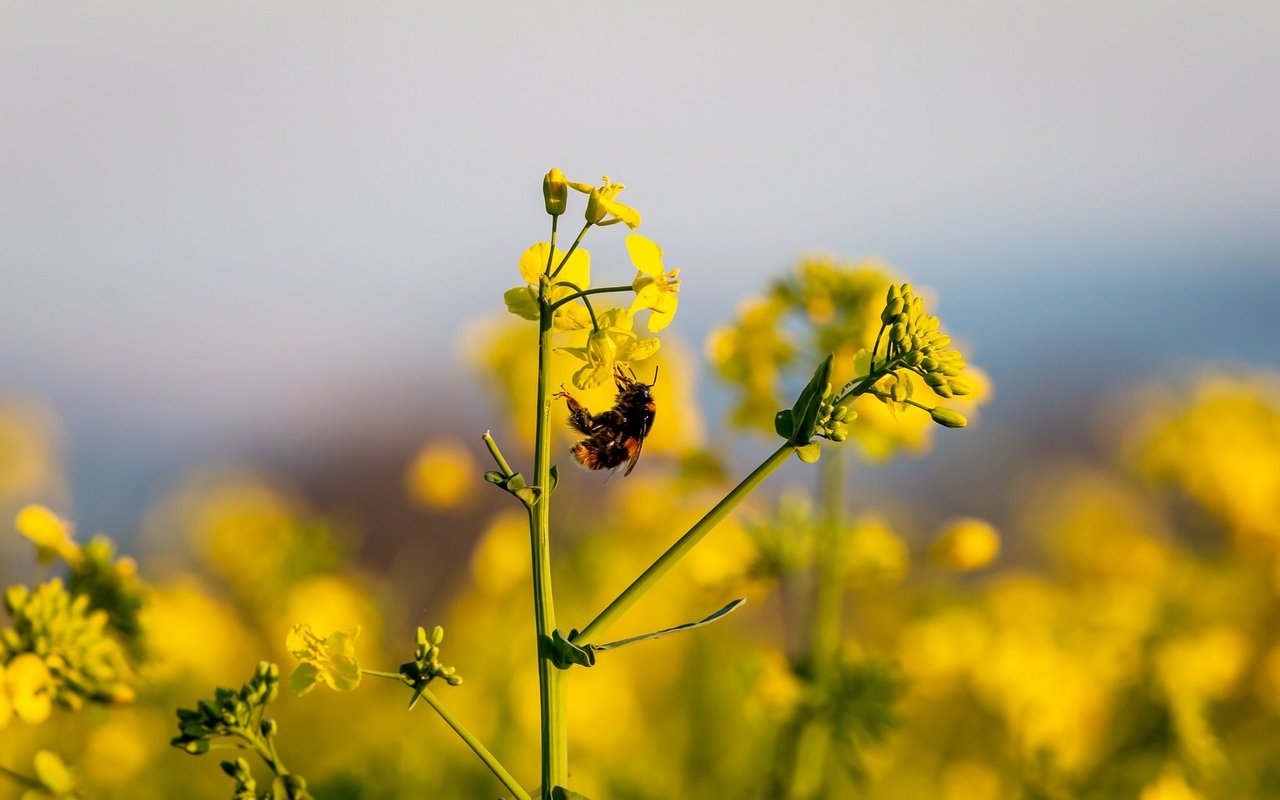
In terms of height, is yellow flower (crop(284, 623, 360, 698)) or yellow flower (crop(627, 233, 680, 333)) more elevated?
yellow flower (crop(627, 233, 680, 333))

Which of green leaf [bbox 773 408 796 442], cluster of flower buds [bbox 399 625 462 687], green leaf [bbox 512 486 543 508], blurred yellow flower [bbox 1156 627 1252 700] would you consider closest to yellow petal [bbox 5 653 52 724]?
cluster of flower buds [bbox 399 625 462 687]

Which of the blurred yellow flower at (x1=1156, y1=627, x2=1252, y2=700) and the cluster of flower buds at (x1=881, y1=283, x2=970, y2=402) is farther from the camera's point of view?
the blurred yellow flower at (x1=1156, y1=627, x2=1252, y2=700)

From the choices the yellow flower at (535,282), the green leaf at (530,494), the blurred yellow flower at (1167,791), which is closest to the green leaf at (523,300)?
the yellow flower at (535,282)

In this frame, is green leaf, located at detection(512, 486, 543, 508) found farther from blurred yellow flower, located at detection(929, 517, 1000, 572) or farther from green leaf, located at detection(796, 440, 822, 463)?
blurred yellow flower, located at detection(929, 517, 1000, 572)

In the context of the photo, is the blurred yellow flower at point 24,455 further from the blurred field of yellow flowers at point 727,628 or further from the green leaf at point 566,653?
the green leaf at point 566,653

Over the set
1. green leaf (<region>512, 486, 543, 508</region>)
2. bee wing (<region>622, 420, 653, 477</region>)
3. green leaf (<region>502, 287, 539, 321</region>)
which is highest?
bee wing (<region>622, 420, 653, 477</region>)

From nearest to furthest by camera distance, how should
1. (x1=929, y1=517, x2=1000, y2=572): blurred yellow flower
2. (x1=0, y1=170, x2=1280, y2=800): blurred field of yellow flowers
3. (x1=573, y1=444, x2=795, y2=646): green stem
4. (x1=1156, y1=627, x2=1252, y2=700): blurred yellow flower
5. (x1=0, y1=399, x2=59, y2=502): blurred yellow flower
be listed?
(x1=573, y1=444, x2=795, y2=646): green stem
(x1=0, y1=170, x2=1280, y2=800): blurred field of yellow flowers
(x1=929, y1=517, x2=1000, y2=572): blurred yellow flower
(x1=1156, y1=627, x2=1252, y2=700): blurred yellow flower
(x1=0, y1=399, x2=59, y2=502): blurred yellow flower

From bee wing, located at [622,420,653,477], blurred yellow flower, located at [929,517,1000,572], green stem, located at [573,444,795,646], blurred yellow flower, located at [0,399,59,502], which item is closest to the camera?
green stem, located at [573,444,795,646]
